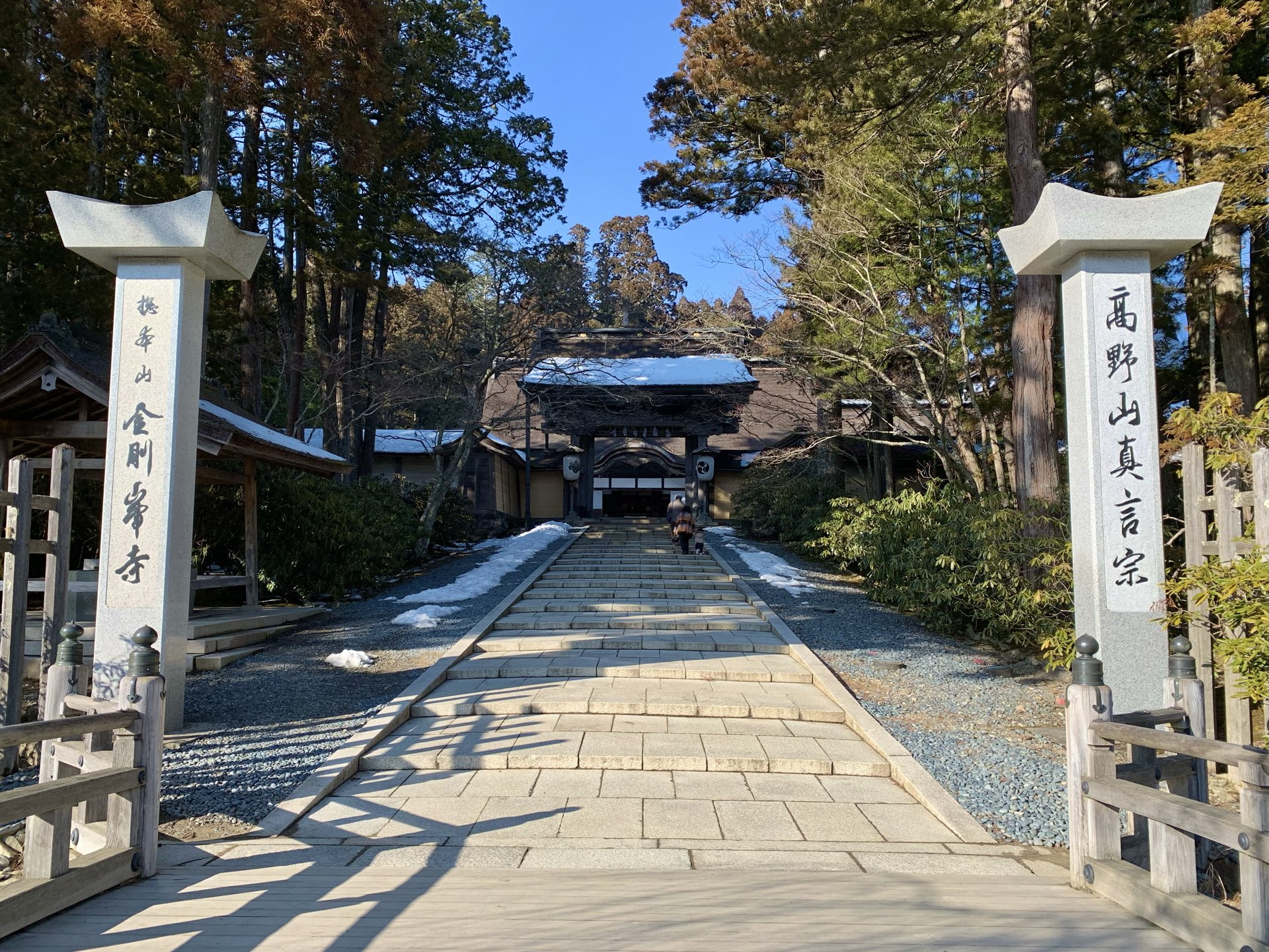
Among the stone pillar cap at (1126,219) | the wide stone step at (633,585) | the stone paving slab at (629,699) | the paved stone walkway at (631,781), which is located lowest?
the paved stone walkway at (631,781)

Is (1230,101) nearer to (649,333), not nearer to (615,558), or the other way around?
(615,558)

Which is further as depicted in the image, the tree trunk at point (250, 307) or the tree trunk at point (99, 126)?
the tree trunk at point (250, 307)

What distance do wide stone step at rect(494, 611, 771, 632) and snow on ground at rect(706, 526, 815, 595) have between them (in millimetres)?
2718

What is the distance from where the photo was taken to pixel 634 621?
395 inches

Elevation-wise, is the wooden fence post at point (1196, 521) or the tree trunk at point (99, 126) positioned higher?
the tree trunk at point (99, 126)

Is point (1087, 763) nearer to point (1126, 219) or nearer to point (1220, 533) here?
point (1220, 533)

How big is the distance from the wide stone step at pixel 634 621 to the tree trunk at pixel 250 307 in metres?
5.93

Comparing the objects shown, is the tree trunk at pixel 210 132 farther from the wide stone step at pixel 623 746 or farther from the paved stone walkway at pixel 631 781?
the wide stone step at pixel 623 746

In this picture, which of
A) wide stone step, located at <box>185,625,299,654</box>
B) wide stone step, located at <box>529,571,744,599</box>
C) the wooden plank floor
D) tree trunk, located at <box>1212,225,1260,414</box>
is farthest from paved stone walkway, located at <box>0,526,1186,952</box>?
tree trunk, located at <box>1212,225,1260,414</box>

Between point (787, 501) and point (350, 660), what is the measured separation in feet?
41.8

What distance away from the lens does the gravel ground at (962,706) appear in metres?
4.83

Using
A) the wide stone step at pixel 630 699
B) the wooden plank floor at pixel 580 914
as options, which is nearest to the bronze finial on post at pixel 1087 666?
the wooden plank floor at pixel 580 914

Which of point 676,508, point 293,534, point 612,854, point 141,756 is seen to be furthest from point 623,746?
point 676,508

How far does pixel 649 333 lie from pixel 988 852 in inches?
884
